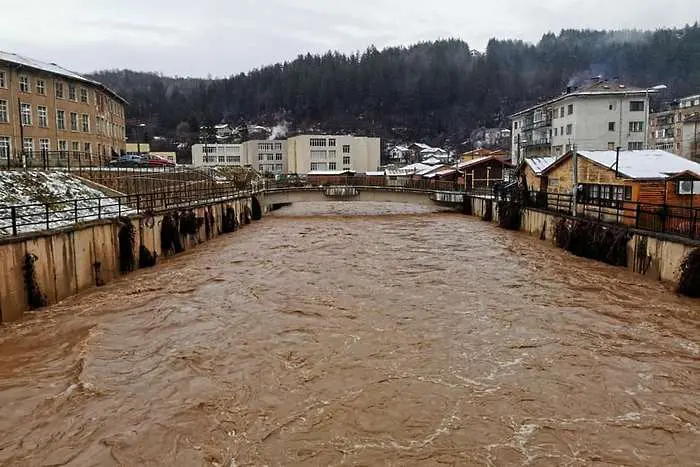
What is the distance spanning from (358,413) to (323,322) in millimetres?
5781

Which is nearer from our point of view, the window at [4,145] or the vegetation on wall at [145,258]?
the vegetation on wall at [145,258]

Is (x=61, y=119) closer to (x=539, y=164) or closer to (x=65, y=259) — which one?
(x=65, y=259)

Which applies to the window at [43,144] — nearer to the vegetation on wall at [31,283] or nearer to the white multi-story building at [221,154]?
the vegetation on wall at [31,283]

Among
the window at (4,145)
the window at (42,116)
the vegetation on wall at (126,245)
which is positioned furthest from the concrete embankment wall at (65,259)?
the window at (42,116)

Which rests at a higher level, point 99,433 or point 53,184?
point 53,184

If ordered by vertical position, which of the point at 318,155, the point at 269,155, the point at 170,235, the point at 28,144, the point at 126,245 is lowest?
the point at 170,235

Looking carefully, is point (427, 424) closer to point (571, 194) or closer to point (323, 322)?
point (323, 322)

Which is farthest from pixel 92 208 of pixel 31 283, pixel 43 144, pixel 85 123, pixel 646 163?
pixel 85 123

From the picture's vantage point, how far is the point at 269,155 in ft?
391

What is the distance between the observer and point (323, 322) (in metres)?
15.7

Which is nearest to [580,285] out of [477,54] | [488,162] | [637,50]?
[488,162]

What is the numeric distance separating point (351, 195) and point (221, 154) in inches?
2747

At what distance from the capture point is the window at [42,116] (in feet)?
155

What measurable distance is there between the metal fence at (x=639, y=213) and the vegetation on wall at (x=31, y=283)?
22.1 metres
